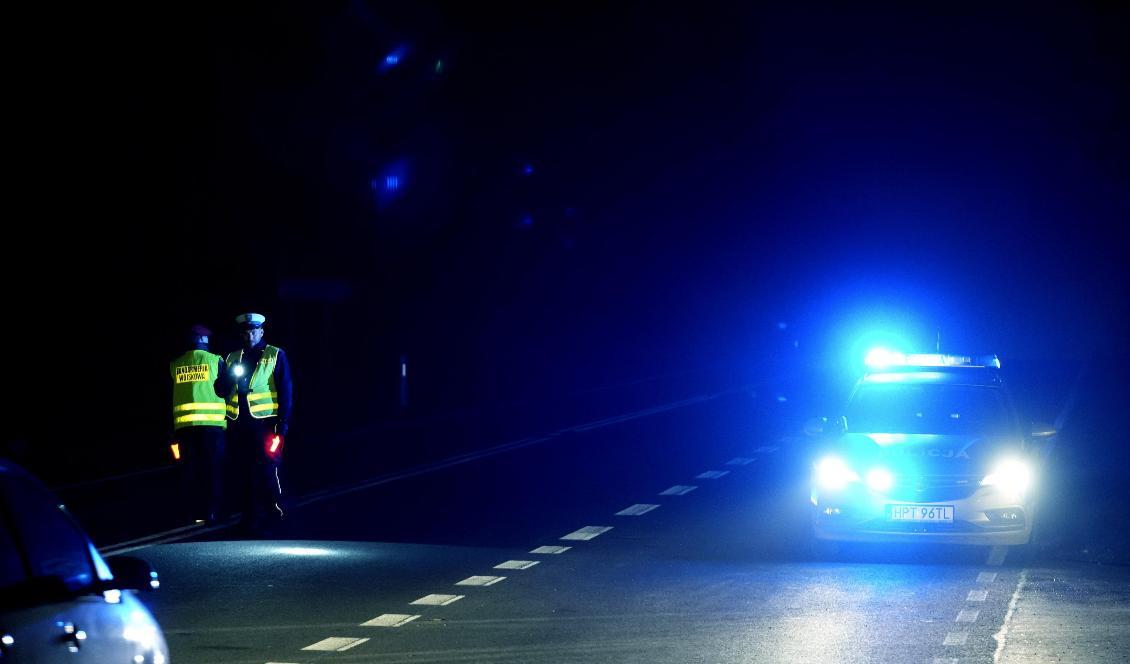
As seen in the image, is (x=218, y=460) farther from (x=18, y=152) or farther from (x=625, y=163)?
(x=625, y=163)

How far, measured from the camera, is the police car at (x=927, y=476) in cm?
1321

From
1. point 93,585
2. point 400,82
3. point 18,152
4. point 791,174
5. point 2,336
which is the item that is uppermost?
point 791,174

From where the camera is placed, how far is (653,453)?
2483cm

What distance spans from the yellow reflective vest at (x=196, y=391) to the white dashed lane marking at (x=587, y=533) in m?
3.31

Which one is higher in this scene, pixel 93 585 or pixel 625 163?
pixel 625 163

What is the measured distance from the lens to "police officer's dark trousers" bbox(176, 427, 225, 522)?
1560 cm

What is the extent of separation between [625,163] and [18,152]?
50.4m

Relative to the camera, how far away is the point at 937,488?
13273 mm

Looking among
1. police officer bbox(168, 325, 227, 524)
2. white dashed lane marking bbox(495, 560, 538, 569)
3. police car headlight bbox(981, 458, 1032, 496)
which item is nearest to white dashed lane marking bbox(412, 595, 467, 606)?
white dashed lane marking bbox(495, 560, 538, 569)

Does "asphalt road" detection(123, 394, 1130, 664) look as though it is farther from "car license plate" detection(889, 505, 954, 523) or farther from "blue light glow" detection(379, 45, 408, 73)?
"blue light glow" detection(379, 45, 408, 73)

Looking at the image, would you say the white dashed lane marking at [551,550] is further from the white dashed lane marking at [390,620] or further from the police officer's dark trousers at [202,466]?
the white dashed lane marking at [390,620]

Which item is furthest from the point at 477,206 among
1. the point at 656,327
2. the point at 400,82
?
the point at 656,327

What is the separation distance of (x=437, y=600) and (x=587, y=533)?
414cm

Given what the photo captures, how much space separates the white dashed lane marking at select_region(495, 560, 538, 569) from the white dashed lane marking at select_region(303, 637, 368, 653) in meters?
3.37
